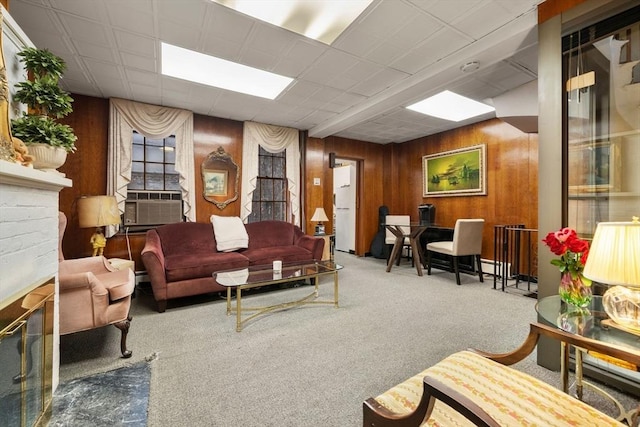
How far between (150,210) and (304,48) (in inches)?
120

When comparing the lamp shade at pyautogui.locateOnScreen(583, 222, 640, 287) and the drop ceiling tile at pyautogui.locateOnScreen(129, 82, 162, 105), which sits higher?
the drop ceiling tile at pyautogui.locateOnScreen(129, 82, 162, 105)

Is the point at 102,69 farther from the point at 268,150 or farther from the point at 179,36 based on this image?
the point at 268,150

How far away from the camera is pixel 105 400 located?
1.51 metres

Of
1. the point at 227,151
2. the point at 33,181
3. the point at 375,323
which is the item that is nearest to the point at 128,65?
the point at 227,151

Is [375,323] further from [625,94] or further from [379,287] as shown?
Answer: [625,94]

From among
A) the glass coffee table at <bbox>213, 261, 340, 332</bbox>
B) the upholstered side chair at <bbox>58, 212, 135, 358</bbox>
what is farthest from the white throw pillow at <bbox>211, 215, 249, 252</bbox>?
the upholstered side chair at <bbox>58, 212, 135, 358</bbox>

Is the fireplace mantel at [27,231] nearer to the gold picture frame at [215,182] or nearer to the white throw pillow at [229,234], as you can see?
the white throw pillow at [229,234]

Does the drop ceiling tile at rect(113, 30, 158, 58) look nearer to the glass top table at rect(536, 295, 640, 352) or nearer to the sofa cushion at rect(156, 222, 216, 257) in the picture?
the sofa cushion at rect(156, 222, 216, 257)

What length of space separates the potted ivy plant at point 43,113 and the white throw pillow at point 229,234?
2337mm

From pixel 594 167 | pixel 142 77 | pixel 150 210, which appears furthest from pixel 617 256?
pixel 150 210

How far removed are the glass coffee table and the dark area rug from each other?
0.85 meters

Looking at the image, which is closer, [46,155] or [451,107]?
[46,155]

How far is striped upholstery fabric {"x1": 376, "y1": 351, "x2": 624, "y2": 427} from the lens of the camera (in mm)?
841

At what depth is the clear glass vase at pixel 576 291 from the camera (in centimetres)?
139
